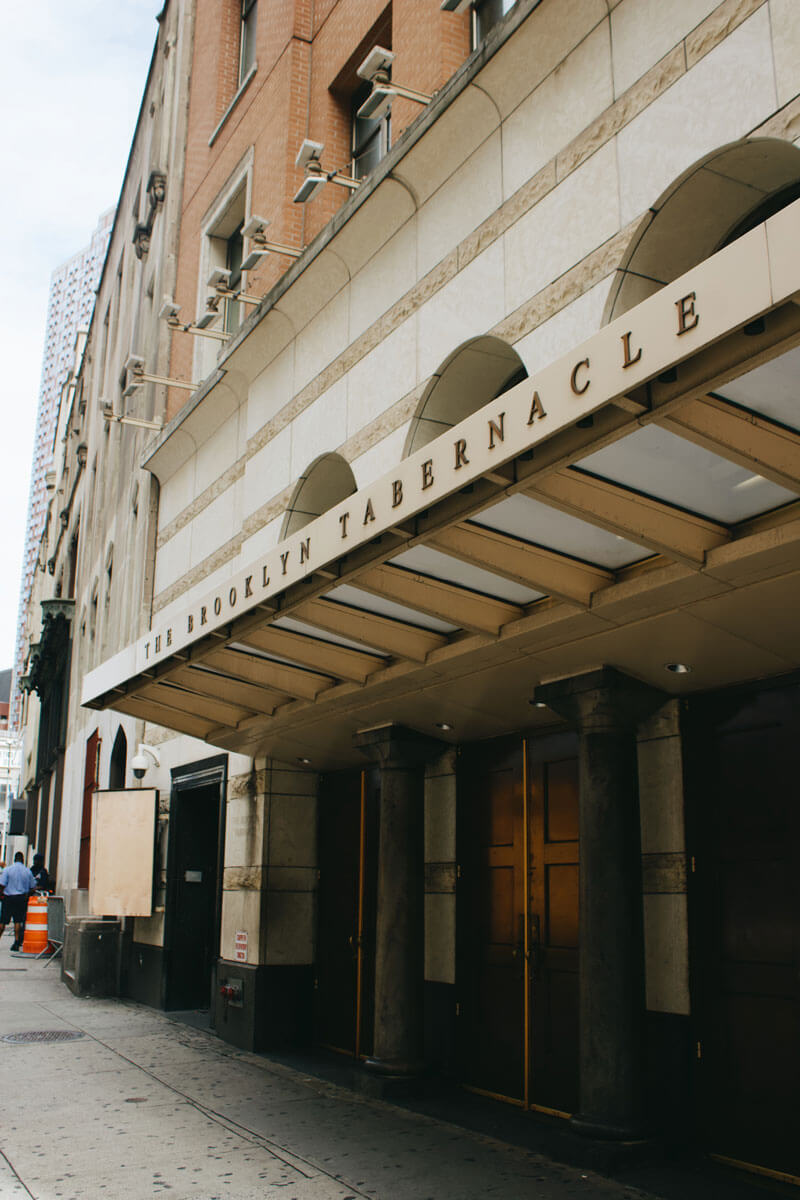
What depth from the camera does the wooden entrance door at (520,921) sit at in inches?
Answer: 328

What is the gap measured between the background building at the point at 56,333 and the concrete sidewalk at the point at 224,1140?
155 metres

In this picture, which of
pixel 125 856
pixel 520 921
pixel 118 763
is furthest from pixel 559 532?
pixel 118 763

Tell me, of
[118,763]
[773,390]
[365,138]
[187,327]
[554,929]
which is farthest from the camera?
[118,763]

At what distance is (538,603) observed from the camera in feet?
22.8

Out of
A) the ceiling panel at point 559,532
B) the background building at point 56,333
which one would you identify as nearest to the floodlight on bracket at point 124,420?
the ceiling panel at point 559,532

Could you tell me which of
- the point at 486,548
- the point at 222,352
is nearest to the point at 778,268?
the point at 486,548

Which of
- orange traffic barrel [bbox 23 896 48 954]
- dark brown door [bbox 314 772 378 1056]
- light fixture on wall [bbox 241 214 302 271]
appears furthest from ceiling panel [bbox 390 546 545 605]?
orange traffic barrel [bbox 23 896 48 954]

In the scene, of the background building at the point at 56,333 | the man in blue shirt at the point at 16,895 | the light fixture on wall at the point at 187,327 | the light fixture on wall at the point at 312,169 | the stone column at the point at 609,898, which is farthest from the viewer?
the background building at the point at 56,333

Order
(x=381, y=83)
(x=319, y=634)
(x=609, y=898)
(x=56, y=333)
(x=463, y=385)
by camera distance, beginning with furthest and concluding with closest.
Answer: (x=56, y=333)
(x=381, y=83)
(x=463, y=385)
(x=319, y=634)
(x=609, y=898)

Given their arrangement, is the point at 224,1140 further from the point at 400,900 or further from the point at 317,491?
the point at 317,491

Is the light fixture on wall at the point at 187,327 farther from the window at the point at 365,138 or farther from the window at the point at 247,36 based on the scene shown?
the window at the point at 247,36

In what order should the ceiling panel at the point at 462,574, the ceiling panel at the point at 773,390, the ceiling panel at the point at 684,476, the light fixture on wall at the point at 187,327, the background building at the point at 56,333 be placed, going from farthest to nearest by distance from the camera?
the background building at the point at 56,333 → the light fixture on wall at the point at 187,327 → the ceiling panel at the point at 462,574 → the ceiling panel at the point at 684,476 → the ceiling panel at the point at 773,390

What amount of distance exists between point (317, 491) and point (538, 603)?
5175 mm

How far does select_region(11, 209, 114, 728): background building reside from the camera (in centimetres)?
15850
